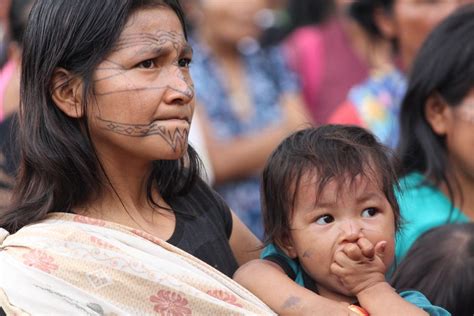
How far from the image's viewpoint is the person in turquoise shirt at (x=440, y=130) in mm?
4234

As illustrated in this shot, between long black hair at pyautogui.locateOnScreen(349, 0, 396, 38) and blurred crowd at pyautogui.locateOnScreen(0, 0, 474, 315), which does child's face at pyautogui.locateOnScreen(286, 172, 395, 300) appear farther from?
long black hair at pyautogui.locateOnScreen(349, 0, 396, 38)

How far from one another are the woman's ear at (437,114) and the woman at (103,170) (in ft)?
4.53

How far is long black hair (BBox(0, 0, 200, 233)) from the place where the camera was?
302 centimetres

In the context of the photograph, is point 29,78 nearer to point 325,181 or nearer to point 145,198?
point 145,198

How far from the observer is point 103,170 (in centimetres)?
315

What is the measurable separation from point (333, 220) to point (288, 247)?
0.59 ft

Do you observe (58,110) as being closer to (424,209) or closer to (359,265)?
(359,265)

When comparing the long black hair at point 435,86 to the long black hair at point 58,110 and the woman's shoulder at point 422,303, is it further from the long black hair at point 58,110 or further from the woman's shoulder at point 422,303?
the long black hair at point 58,110

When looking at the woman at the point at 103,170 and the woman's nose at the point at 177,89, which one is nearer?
the woman at the point at 103,170

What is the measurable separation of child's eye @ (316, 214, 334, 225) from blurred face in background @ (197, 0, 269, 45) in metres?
3.21

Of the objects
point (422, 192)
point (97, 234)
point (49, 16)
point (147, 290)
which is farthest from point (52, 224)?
point (422, 192)

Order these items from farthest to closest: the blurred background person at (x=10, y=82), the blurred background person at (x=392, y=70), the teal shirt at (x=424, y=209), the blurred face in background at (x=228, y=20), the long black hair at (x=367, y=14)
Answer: the long black hair at (x=367, y=14)
the blurred face in background at (x=228, y=20)
the blurred background person at (x=392, y=70)
the teal shirt at (x=424, y=209)
the blurred background person at (x=10, y=82)

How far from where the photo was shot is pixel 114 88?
3018 mm

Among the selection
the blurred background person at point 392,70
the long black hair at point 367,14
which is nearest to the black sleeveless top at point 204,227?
the blurred background person at point 392,70
